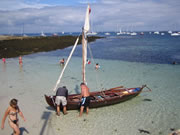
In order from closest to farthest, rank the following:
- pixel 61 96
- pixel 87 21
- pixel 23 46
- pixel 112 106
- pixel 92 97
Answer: pixel 61 96 < pixel 87 21 < pixel 112 106 < pixel 92 97 < pixel 23 46

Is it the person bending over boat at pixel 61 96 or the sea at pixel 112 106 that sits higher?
the person bending over boat at pixel 61 96

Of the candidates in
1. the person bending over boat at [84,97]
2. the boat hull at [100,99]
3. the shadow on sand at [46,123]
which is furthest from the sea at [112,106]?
the person bending over boat at [84,97]

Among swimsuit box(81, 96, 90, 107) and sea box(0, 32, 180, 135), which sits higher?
swimsuit box(81, 96, 90, 107)

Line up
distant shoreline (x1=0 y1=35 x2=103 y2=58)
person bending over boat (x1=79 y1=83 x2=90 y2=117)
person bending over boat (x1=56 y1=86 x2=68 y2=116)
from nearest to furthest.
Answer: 1. person bending over boat (x1=56 y1=86 x2=68 y2=116)
2. person bending over boat (x1=79 y1=83 x2=90 y2=117)
3. distant shoreline (x1=0 y1=35 x2=103 y2=58)

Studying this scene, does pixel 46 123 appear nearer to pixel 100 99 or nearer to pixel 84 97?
pixel 84 97

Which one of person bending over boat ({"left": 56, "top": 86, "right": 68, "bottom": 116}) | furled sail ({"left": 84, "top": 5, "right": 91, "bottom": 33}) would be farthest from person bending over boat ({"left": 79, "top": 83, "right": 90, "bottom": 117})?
furled sail ({"left": 84, "top": 5, "right": 91, "bottom": 33})

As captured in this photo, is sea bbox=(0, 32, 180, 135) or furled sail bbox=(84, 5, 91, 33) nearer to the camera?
sea bbox=(0, 32, 180, 135)

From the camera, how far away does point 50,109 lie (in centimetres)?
1252

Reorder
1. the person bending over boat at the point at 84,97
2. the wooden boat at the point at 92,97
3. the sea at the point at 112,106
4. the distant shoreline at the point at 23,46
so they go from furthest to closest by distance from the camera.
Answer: the distant shoreline at the point at 23,46 → the wooden boat at the point at 92,97 → the person bending over boat at the point at 84,97 → the sea at the point at 112,106

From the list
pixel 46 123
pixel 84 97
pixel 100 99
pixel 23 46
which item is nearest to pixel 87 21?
pixel 84 97

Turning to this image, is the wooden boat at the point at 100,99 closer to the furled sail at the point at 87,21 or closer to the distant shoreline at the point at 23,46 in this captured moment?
the furled sail at the point at 87,21

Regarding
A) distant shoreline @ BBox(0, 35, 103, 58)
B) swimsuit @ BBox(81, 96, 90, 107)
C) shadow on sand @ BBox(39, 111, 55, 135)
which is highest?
distant shoreline @ BBox(0, 35, 103, 58)

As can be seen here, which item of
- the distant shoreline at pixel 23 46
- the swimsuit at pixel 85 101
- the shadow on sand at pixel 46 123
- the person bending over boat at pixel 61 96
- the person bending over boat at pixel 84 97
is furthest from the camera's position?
the distant shoreline at pixel 23 46

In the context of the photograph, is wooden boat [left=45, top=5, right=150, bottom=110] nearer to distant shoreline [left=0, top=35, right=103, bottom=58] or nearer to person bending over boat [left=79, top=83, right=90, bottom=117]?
person bending over boat [left=79, top=83, right=90, bottom=117]
